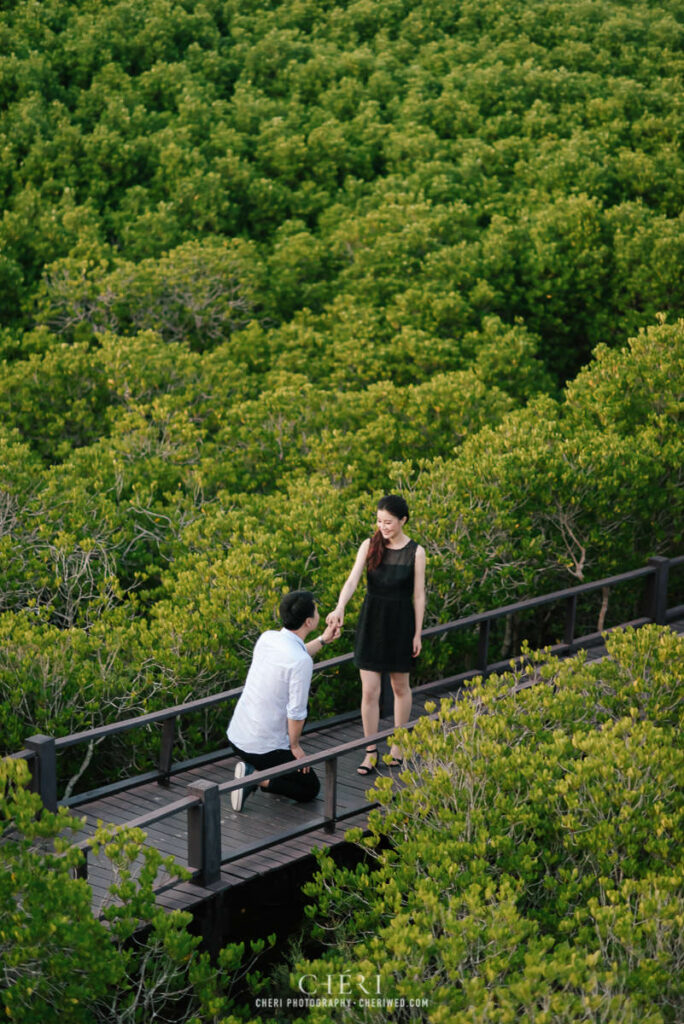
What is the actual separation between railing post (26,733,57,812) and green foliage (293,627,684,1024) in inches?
70.8

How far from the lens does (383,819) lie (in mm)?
7250

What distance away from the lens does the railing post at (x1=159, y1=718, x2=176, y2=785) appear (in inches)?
330

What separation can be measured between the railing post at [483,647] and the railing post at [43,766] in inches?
155

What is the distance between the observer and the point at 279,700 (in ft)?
25.6

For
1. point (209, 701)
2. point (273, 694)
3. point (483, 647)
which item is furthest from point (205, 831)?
point (483, 647)

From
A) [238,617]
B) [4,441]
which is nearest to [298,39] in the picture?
[4,441]

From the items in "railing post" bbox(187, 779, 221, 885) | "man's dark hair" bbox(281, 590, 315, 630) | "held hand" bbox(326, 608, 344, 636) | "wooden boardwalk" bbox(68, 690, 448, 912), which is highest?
"man's dark hair" bbox(281, 590, 315, 630)

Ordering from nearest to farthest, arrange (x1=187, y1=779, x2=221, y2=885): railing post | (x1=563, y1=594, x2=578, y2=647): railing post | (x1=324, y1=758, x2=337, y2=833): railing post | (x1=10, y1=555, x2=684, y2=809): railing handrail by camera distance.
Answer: (x1=187, y1=779, x2=221, y2=885): railing post
(x1=10, y1=555, x2=684, y2=809): railing handrail
(x1=324, y1=758, x2=337, y2=833): railing post
(x1=563, y1=594, x2=578, y2=647): railing post

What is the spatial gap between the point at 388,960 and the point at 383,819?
3.94 ft

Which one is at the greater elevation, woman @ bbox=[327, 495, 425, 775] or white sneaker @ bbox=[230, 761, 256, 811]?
woman @ bbox=[327, 495, 425, 775]

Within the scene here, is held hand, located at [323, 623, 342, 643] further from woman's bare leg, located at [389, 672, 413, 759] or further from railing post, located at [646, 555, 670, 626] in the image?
railing post, located at [646, 555, 670, 626]

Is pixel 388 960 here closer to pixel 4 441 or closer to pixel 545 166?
pixel 4 441

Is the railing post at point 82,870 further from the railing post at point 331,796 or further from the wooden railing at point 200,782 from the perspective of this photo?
the railing post at point 331,796

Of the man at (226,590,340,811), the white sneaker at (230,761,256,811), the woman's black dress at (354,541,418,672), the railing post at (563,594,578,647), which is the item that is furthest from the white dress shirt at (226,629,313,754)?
the railing post at (563,594,578,647)
